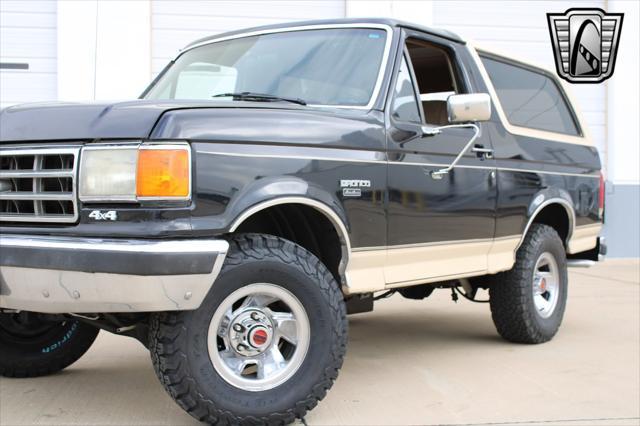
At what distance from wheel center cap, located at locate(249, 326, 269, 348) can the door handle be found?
2069 millimetres

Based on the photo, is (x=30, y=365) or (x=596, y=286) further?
(x=596, y=286)

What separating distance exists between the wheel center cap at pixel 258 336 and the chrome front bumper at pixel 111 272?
Result: 1.06ft

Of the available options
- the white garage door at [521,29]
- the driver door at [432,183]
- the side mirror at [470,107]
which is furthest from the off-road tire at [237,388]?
the white garage door at [521,29]

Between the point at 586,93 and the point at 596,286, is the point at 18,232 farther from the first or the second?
the point at 586,93

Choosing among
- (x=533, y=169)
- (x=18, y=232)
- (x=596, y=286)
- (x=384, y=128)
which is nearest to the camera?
(x=18, y=232)

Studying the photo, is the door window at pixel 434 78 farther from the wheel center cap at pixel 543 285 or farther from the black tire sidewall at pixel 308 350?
the black tire sidewall at pixel 308 350

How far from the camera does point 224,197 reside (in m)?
3.31

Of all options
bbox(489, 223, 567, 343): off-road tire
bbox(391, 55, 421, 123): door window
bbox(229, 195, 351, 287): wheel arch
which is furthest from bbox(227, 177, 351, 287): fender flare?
bbox(489, 223, 567, 343): off-road tire

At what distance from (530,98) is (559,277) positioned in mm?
1351

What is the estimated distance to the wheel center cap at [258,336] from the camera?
3.43 metres

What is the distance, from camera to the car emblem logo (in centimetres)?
1217

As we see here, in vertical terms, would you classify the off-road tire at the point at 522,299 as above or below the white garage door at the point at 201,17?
below

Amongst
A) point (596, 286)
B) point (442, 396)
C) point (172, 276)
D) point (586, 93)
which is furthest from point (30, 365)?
point (586, 93)

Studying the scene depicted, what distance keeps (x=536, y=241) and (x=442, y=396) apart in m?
1.79
